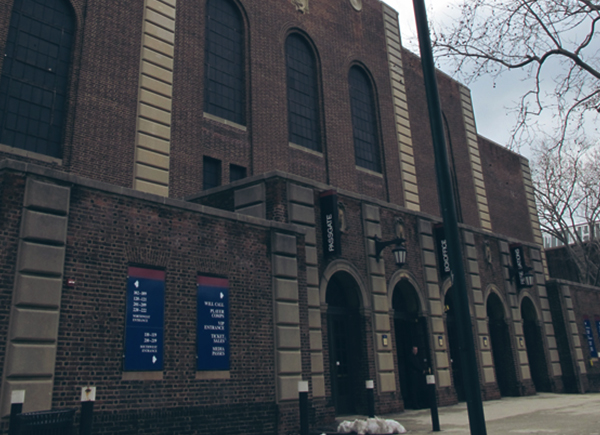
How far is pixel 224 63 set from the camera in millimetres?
21391

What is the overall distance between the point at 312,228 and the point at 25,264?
8138 mm

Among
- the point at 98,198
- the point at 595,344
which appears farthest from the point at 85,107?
the point at 595,344

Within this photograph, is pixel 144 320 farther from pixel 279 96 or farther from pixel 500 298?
pixel 500 298

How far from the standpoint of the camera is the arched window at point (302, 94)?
2338 cm

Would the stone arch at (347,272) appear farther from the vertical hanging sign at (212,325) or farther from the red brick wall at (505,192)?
the red brick wall at (505,192)

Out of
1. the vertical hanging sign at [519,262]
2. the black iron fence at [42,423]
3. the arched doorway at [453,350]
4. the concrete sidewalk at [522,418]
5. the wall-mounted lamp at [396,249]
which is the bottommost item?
the concrete sidewalk at [522,418]

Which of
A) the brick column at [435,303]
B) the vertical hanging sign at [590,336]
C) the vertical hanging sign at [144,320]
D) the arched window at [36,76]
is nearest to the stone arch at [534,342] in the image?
the vertical hanging sign at [590,336]

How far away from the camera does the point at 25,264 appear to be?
32.5ft

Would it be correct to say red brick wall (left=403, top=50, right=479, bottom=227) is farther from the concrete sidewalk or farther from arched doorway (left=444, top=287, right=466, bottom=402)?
the concrete sidewalk

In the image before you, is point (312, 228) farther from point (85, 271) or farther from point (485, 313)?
point (485, 313)

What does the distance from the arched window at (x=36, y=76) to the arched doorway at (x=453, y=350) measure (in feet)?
48.8

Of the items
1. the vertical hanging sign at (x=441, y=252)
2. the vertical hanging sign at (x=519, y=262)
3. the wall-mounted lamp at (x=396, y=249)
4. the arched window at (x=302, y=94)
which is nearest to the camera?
the wall-mounted lamp at (x=396, y=249)

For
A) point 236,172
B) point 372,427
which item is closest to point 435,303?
point 236,172

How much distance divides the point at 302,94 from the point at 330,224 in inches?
362
